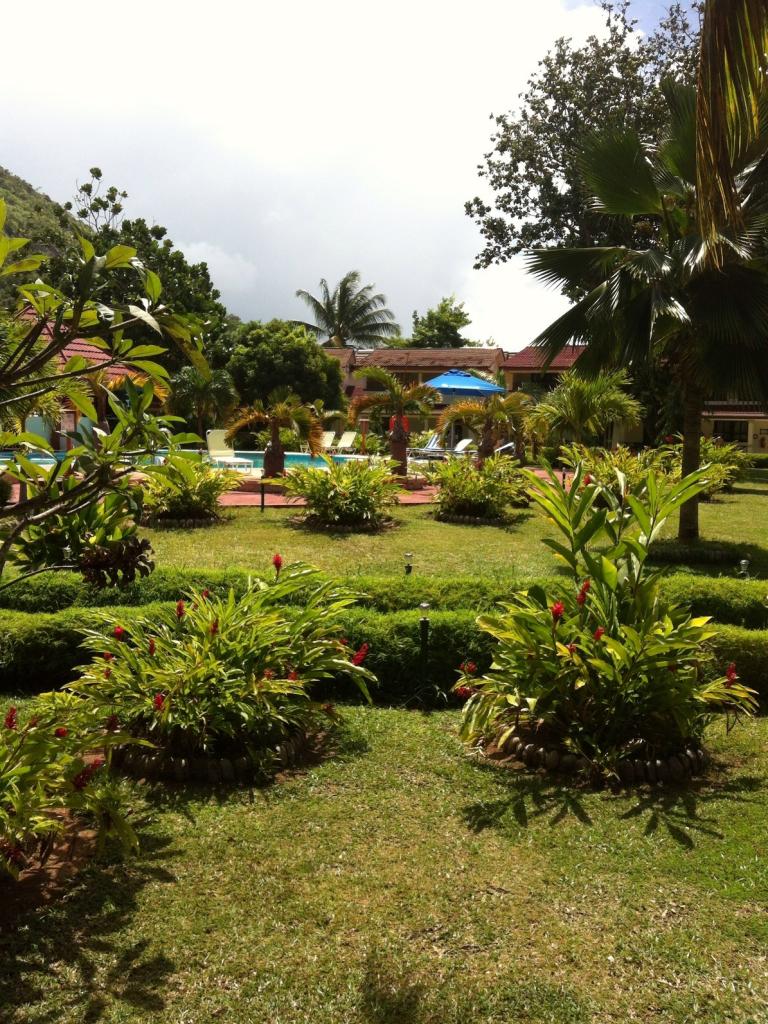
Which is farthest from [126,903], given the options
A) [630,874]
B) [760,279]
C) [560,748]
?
[760,279]

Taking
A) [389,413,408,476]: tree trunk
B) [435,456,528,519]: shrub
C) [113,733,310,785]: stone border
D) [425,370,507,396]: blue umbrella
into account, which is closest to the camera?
[113,733,310,785]: stone border

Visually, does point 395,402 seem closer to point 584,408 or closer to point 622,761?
point 584,408

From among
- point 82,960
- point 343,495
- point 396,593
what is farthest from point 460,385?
Answer: point 82,960

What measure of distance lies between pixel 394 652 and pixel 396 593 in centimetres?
110

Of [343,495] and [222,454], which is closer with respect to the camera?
[343,495]

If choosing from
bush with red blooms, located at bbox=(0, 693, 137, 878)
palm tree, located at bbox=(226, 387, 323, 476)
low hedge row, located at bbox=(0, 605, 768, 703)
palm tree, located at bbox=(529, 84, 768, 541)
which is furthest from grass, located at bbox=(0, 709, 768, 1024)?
palm tree, located at bbox=(226, 387, 323, 476)

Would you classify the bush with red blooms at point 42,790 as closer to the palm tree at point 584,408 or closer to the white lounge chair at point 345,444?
the palm tree at point 584,408

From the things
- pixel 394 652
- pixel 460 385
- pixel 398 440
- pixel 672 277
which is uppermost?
pixel 672 277

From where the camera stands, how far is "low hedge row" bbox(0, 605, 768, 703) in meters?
6.48

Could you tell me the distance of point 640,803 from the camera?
4.66 metres

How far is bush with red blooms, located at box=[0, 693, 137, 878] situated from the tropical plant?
2.25 metres

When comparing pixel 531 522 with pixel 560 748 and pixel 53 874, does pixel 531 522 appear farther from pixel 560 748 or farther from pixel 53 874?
pixel 53 874

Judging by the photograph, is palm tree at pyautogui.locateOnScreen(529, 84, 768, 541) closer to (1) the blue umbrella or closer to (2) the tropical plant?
(2) the tropical plant

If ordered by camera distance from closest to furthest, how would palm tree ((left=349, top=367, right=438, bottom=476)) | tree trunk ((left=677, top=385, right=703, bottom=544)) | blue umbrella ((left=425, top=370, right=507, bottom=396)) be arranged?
tree trunk ((left=677, top=385, right=703, bottom=544)) < palm tree ((left=349, top=367, right=438, bottom=476)) < blue umbrella ((left=425, top=370, right=507, bottom=396))
